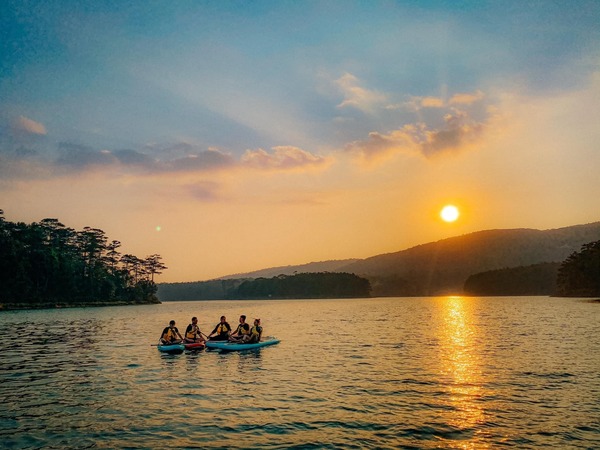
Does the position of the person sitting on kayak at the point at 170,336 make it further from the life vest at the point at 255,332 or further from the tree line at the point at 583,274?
the tree line at the point at 583,274

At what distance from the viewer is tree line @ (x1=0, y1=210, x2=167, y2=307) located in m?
119

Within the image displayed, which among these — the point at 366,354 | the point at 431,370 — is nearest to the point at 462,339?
the point at 366,354

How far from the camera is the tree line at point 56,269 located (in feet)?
392

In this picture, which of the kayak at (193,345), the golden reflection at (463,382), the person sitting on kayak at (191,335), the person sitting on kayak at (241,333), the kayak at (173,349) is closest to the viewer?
the golden reflection at (463,382)

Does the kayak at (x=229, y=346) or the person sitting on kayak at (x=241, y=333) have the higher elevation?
the person sitting on kayak at (x=241, y=333)

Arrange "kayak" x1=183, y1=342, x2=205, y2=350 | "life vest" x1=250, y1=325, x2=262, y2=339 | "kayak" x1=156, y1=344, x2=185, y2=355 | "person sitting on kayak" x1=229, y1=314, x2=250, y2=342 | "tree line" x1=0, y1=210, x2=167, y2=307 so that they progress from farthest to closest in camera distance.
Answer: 1. "tree line" x1=0, y1=210, x2=167, y2=307
2. "life vest" x1=250, y1=325, x2=262, y2=339
3. "person sitting on kayak" x1=229, y1=314, x2=250, y2=342
4. "kayak" x1=183, y1=342, x2=205, y2=350
5. "kayak" x1=156, y1=344, x2=185, y2=355

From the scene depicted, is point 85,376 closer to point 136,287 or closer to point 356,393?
point 356,393

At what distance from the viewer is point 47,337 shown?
164 ft

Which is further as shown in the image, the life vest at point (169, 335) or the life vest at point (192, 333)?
the life vest at point (192, 333)

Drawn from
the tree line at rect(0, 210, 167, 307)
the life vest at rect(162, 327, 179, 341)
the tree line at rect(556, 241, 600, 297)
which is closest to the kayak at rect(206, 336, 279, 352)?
the life vest at rect(162, 327, 179, 341)

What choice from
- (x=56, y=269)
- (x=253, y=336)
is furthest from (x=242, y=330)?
(x=56, y=269)

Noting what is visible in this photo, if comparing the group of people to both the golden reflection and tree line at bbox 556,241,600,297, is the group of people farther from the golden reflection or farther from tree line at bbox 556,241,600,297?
tree line at bbox 556,241,600,297

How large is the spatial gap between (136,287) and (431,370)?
186942 mm

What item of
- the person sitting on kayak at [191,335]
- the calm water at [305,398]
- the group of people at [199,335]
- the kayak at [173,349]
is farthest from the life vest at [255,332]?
the kayak at [173,349]
